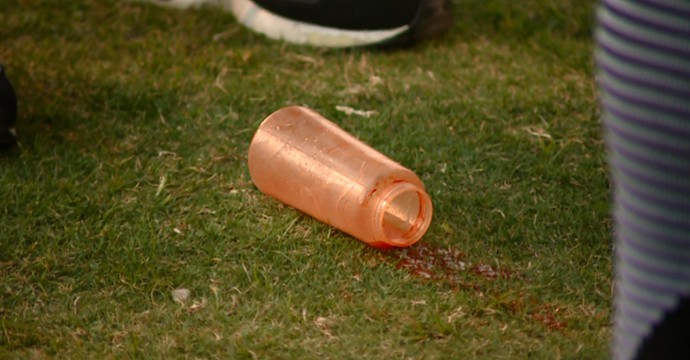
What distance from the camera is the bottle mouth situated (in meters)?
1.77

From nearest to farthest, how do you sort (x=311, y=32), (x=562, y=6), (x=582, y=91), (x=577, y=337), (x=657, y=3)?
(x=657, y=3) → (x=577, y=337) → (x=582, y=91) → (x=311, y=32) → (x=562, y=6)

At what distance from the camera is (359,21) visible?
2.69 m

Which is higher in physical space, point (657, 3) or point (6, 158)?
point (657, 3)

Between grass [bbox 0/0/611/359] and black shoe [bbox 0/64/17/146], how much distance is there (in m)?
0.03

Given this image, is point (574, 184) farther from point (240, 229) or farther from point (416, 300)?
point (240, 229)

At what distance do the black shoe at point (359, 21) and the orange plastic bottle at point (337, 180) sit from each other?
0.74 meters

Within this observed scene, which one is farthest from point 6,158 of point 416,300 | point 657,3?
point 657,3

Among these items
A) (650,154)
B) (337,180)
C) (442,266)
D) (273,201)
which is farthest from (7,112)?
(650,154)

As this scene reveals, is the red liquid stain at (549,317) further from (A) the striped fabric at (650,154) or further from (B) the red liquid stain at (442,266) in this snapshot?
(A) the striped fabric at (650,154)

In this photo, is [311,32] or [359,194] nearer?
[359,194]

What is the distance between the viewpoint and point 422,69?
2.59 metres

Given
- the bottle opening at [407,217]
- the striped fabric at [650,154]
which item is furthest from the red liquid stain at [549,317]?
the striped fabric at [650,154]

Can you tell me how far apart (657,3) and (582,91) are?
149 cm

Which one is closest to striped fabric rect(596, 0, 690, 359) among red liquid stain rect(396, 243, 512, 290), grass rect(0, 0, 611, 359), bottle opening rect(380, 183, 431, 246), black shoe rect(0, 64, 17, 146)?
grass rect(0, 0, 611, 359)
